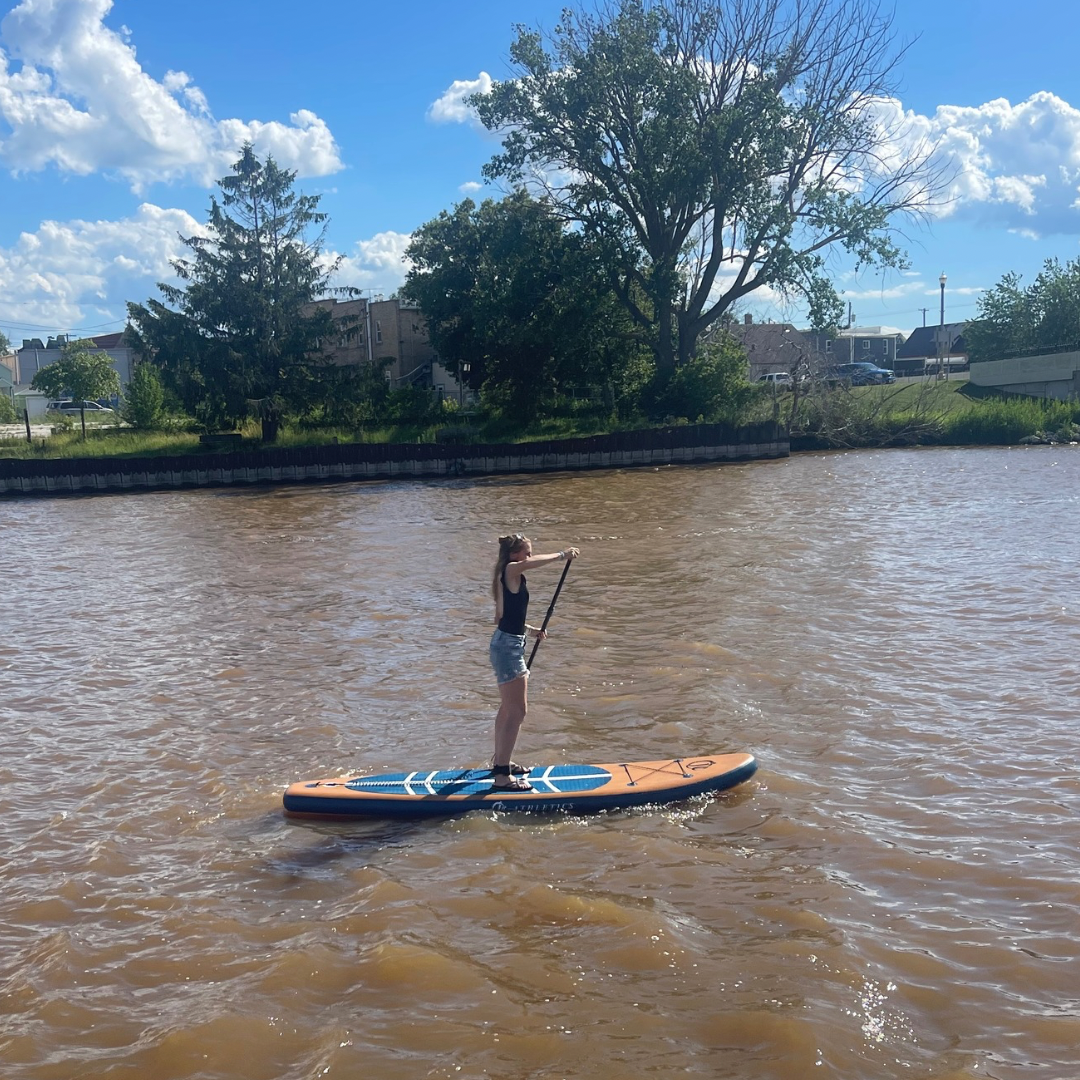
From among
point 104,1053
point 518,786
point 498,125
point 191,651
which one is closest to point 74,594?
point 191,651

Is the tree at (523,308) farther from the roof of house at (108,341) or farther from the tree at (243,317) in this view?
the roof of house at (108,341)

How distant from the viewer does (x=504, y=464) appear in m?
34.5

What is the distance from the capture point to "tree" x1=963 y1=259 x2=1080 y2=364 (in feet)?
173

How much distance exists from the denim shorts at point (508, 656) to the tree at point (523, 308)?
32.1 meters

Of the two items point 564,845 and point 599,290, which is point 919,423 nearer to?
point 599,290

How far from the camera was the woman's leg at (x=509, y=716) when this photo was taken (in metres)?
6.91

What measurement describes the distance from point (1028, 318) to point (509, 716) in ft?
180

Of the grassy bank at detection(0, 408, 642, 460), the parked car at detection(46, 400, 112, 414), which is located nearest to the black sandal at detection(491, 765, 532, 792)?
the grassy bank at detection(0, 408, 642, 460)

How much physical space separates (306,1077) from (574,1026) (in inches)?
44.2

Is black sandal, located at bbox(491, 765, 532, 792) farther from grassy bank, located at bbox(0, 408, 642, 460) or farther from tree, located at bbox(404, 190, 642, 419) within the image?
tree, located at bbox(404, 190, 642, 419)

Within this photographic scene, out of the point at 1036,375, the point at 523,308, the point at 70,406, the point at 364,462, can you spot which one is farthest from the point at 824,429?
the point at 70,406

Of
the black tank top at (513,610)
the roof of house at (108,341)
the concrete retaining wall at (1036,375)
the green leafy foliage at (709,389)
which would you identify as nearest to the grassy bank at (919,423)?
the green leafy foliage at (709,389)

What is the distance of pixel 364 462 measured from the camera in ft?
111

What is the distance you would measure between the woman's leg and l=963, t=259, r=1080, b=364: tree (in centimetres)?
5128
